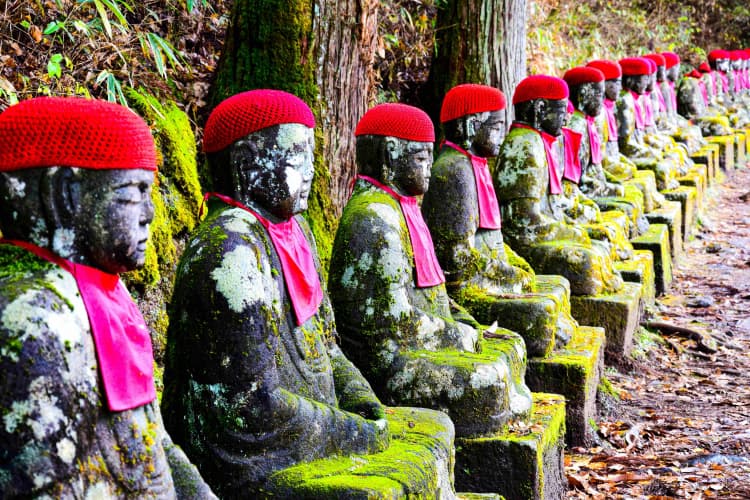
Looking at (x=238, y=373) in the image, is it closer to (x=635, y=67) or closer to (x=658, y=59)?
(x=635, y=67)

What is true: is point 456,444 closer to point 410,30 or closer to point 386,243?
point 386,243

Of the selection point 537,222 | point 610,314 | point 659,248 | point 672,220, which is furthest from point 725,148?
point 537,222

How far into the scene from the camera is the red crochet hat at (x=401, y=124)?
4.14 m

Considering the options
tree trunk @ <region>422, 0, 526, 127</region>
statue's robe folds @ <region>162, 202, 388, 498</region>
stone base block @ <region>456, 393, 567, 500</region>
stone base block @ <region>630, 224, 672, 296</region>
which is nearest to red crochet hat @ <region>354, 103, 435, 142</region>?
statue's robe folds @ <region>162, 202, 388, 498</region>

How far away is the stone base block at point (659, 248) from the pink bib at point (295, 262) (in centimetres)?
610

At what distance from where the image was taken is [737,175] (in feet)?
54.5

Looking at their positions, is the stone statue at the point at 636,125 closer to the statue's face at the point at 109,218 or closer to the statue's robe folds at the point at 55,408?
the statue's face at the point at 109,218

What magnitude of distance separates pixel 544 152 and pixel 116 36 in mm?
2893

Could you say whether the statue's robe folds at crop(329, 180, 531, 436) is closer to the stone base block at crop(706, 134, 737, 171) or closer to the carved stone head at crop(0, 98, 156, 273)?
the carved stone head at crop(0, 98, 156, 273)

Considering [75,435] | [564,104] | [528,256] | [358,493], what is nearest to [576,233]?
[528,256]

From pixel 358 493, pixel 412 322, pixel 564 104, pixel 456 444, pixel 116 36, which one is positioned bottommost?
pixel 456 444

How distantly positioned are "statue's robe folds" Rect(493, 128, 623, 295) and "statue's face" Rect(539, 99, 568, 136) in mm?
189

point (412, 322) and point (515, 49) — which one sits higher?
point (515, 49)

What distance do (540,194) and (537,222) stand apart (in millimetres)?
199
